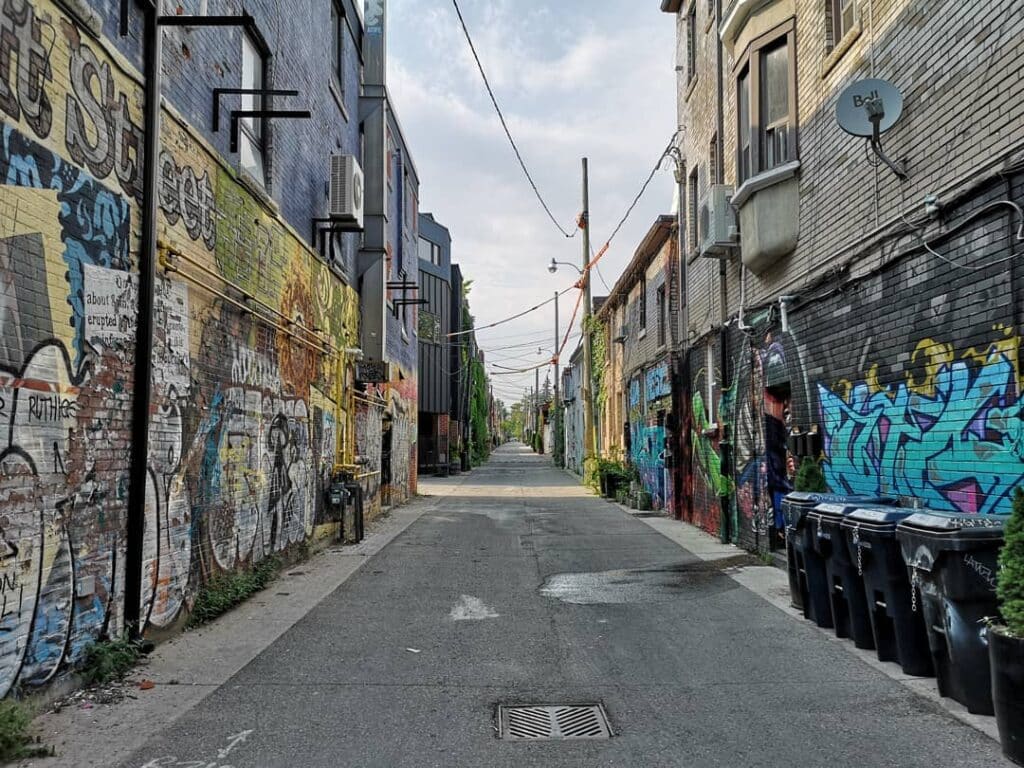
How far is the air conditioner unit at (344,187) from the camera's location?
11.6 metres

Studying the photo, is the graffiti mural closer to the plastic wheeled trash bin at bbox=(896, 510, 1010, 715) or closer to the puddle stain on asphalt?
the plastic wheeled trash bin at bbox=(896, 510, 1010, 715)

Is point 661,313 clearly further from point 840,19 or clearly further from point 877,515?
point 877,515

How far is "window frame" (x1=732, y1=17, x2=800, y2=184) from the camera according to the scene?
1015 cm

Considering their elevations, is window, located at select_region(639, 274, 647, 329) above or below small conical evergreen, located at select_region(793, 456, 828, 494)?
above

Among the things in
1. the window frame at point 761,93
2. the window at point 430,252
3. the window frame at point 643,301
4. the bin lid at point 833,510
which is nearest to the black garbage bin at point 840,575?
the bin lid at point 833,510

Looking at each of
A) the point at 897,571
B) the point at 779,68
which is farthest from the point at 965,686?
the point at 779,68

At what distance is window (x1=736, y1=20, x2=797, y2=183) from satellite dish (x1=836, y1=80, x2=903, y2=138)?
2630mm

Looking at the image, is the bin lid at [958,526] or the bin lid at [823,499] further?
the bin lid at [823,499]

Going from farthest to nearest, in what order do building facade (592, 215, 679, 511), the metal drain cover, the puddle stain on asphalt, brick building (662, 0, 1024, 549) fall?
building facade (592, 215, 679, 511) → the puddle stain on asphalt → brick building (662, 0, 1024, 549) → the metal drain cover

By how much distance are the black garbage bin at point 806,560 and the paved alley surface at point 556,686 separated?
0.25m

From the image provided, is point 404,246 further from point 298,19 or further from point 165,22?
point 165,22

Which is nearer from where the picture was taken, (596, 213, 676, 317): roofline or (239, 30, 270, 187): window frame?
(239, 30, 270, 187): window frame

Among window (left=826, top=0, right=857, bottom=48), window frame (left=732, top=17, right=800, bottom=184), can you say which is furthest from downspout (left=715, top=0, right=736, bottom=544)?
window (left=826, top=0, right=857, bottom=48)

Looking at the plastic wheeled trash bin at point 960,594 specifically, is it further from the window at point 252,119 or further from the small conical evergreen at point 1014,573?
the window at point 252,119
